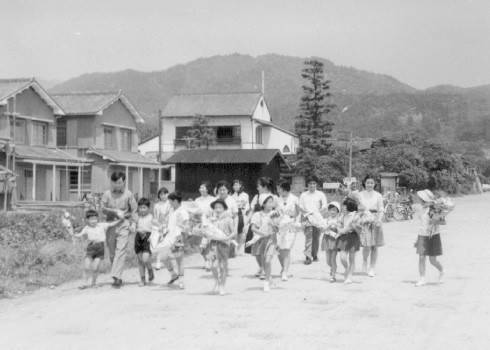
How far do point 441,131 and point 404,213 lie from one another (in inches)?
5077

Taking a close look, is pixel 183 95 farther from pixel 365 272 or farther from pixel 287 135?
pixel 365 272

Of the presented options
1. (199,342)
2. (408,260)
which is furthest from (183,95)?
(199,342)

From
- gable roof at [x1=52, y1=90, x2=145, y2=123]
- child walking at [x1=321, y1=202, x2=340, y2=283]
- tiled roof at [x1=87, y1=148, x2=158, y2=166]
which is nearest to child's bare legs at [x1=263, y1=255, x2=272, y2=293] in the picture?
child walking at [x1=321, y1=202, x2=340, y2=283]

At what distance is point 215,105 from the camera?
6016 centimetres

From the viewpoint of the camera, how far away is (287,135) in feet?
208

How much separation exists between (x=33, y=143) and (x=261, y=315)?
3115 cm

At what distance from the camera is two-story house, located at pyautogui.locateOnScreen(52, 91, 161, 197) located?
41.2m

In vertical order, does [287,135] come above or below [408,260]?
above

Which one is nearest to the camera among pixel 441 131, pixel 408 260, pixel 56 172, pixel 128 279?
pixel 128 279

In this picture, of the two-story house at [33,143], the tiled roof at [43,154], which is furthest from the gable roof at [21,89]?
A: the tiled roof at [43,154]

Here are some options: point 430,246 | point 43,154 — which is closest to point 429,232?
point 430,246

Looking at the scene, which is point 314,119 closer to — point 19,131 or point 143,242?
point 19,131

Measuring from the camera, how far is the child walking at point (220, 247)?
392 inches

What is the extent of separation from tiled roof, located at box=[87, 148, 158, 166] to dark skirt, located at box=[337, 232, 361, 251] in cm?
3081
